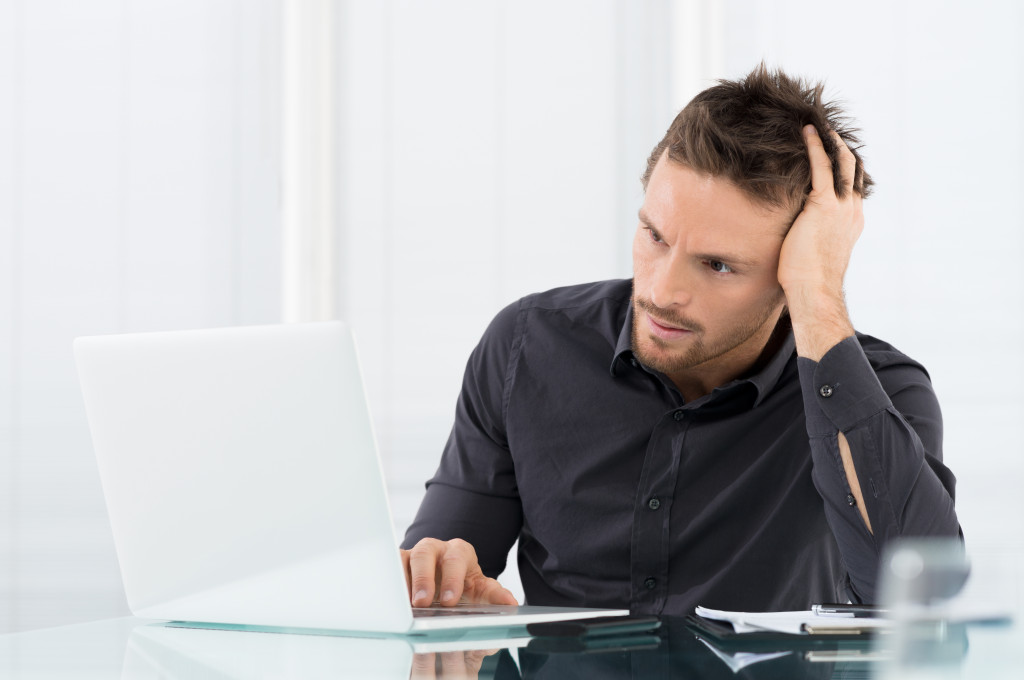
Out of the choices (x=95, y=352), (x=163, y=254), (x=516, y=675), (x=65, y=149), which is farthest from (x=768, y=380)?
(x=65, y=149)

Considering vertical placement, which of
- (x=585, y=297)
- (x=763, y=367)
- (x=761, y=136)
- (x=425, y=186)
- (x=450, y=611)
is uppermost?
(x=425, y=186)

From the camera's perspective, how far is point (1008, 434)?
2574mm

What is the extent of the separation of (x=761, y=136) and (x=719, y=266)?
0.20m

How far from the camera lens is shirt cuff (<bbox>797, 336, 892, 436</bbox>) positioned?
1.21m

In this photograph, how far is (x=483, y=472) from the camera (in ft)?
4.89

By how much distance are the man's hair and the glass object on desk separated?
101 cm

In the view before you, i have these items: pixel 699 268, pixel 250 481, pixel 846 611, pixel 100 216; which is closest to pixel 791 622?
pixel 846 611

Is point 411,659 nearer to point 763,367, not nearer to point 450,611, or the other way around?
point 450,611

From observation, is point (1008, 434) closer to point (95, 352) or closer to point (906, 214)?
point (906, 214)

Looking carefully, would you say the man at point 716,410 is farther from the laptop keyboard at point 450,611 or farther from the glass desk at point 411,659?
the glass desk at point 411,659

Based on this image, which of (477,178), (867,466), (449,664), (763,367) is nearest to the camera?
(449,664)

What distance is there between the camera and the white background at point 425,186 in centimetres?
259

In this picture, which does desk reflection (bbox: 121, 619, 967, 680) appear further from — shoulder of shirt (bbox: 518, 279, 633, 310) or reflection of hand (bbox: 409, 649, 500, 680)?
shoulder of shirt (bbox: 518, 279, 633, 310)

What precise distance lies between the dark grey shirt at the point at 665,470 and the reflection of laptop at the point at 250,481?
44cm
